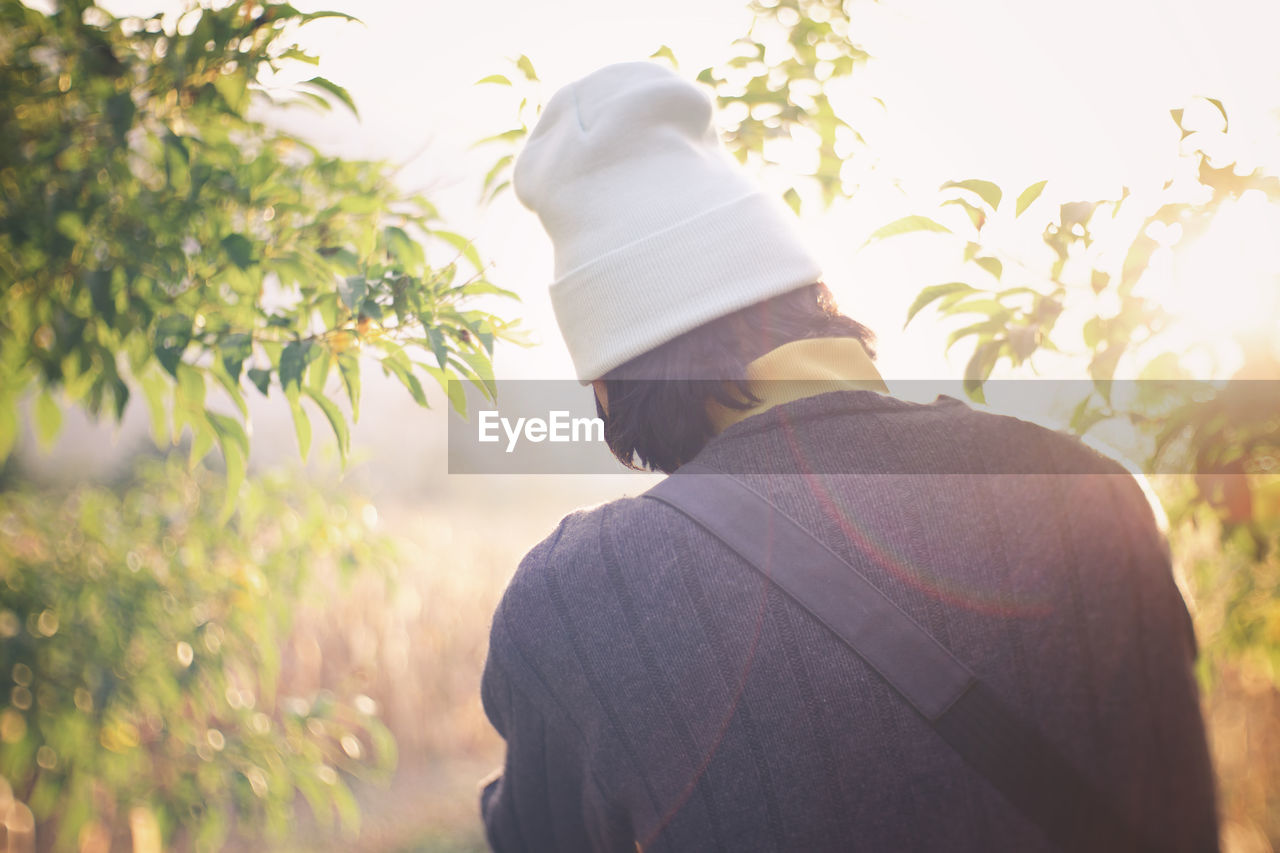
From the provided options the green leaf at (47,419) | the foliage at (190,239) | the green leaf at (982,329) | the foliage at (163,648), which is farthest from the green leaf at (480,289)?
the foliage at (163,648)

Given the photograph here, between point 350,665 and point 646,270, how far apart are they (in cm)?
497

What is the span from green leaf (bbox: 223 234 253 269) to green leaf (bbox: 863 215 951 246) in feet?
2.70

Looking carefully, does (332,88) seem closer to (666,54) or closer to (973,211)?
(666,54)

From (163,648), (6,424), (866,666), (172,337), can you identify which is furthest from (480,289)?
(163,648)

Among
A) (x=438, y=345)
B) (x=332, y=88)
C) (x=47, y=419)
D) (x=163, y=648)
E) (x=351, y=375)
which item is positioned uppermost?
(x=332, y=88)

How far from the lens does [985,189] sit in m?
0.87

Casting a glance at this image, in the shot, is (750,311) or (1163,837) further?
(750,311)

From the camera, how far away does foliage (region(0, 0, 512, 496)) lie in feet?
3.45

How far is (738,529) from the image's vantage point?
31.5 inches

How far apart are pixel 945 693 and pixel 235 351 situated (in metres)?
0.96

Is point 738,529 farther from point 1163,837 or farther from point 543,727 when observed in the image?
point 1163,837

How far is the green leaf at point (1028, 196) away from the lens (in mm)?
870

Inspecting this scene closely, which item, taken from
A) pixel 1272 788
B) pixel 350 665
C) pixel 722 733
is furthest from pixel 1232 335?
pixel 350 665

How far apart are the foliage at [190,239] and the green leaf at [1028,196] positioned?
2.13 ft
